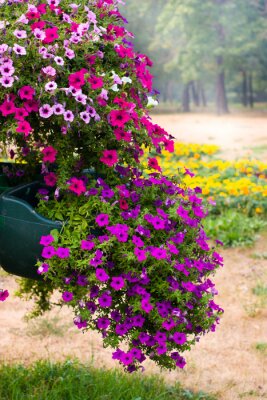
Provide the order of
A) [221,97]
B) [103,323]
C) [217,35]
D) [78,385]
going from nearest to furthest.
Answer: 1. [103,323]
2. [78,385]
3. [217,35]
4. [221,97]

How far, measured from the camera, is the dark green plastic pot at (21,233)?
8.66 feet

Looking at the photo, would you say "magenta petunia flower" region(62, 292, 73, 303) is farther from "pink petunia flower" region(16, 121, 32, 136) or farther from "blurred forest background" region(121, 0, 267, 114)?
"blurred forest background" region(121, 0, 267, 114)

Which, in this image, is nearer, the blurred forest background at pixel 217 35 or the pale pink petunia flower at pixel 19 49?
the pale pink petunia flower at pixel 19 49

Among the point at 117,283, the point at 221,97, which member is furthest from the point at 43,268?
the point at 221,97

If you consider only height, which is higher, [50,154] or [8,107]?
[8,107]

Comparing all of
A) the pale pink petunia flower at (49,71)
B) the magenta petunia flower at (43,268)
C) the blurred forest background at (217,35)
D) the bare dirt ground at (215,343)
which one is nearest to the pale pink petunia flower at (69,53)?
the pale pink petunia flower at (49,71)

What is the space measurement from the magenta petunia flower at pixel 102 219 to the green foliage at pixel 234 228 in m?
4.16

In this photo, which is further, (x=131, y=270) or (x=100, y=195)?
(x=100, y=195)

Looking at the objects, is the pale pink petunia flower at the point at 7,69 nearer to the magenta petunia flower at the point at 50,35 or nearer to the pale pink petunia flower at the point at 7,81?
the pale pink petunia flower at the point at 7,81

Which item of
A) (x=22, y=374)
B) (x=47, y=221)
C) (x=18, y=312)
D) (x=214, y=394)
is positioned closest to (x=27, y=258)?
(x=47, y=221)

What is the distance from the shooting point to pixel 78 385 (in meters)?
3.55

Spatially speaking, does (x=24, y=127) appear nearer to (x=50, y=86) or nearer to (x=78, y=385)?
(x=50, y=86)

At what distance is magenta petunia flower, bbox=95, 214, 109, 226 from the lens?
102 inches

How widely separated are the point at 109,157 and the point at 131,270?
515 millimetres
